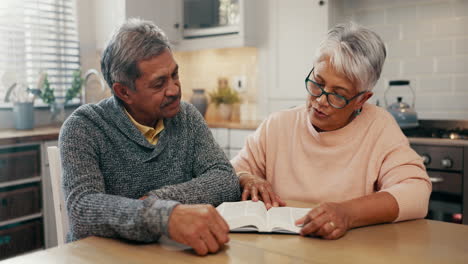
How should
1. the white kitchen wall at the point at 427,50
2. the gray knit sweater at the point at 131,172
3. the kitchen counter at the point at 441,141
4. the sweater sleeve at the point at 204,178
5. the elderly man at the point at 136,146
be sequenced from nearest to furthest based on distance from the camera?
the gray knit sweater at the point at 131,172
the elderly man at the point at 136,146
the sweater sleeve at the point at 204,178
the kitchen counter at the point at 441,141
the white kitchen wall at the point at 427,50

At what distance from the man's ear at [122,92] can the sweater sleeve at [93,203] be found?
0.14 metres

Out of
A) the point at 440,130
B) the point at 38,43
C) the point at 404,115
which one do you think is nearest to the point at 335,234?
the point at 404,115

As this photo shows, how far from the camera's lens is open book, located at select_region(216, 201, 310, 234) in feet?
3.72

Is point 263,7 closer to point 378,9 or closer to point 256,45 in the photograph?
point 256,45

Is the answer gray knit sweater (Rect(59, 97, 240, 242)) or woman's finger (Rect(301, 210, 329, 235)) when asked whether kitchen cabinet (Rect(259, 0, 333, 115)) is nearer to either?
gray knit sweater (Rect(59, 97, 240, 242))

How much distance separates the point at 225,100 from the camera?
391cm

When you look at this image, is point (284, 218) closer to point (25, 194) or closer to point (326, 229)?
point (326, 229)

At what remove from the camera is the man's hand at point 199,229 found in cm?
100

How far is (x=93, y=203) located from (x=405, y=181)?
89cm

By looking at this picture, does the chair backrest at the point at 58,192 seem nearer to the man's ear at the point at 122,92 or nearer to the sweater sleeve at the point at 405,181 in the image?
the man's ear at the point at 122,92

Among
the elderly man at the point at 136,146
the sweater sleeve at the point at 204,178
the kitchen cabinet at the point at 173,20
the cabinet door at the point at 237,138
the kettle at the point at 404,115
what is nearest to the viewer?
the elderly man at the point at 136,146

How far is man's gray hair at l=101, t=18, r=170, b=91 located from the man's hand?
53 centimetres

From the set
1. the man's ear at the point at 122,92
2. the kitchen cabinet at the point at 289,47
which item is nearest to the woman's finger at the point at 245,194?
the man's ear at the point at 122,92

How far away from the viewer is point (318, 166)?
159cm
